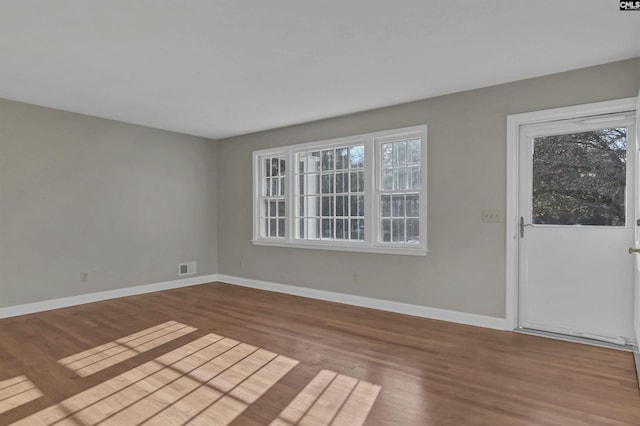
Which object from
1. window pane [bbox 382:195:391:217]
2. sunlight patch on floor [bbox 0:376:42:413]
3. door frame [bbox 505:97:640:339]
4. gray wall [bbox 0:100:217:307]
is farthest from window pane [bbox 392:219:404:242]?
sunlight patch on floor [bbox 0:376:42:413]

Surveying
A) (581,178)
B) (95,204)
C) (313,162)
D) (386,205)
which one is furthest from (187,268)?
(581,178)

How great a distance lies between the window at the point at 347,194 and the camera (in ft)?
14.8

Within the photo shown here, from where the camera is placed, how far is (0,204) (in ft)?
13.9

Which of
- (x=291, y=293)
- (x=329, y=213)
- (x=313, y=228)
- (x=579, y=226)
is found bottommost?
(x=291, y=293)

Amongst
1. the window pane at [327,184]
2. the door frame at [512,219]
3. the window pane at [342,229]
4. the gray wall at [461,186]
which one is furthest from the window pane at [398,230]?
the door frame at [512,219]

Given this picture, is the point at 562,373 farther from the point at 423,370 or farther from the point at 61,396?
the point at 61,396

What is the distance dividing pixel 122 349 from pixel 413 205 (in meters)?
3.36

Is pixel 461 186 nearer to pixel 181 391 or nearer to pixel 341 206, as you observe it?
pixel 341 206

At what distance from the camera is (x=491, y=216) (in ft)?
12.6

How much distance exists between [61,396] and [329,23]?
3062 millimetres

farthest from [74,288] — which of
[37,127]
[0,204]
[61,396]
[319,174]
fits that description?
[319,174]

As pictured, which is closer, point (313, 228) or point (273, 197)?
point (313, 228)

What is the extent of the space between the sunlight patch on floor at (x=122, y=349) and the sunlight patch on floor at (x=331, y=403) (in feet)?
5.25

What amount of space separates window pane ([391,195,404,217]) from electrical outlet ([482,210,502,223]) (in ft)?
3.23
